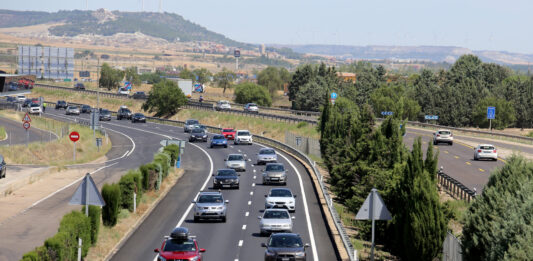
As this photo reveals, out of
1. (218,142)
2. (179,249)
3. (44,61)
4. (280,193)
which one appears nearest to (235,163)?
(280,193)

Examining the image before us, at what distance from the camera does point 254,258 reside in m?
28.1

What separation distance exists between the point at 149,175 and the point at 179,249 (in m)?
19.3

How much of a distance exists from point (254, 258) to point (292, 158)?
1621 inches

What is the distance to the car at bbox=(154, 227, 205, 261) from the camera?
25016mm

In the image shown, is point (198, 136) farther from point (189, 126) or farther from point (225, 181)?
point (225, 181)

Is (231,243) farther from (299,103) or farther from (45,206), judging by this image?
(299,103)

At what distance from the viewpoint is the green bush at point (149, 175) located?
4284cm

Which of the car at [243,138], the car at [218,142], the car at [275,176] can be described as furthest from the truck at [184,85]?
the car at [275,176]

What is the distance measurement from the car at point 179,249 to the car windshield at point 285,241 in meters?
2.72

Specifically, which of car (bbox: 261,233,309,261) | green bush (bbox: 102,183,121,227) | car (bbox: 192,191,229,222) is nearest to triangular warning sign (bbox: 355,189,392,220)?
car (bbox: 261,233,309,261)

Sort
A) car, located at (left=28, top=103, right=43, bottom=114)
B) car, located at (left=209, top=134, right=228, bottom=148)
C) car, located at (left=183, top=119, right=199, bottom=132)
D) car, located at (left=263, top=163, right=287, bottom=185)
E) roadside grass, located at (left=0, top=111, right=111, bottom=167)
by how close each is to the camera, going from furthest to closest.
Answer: car, located at (left=28, top=103, right=43, bottom=114), car, located at (left=183, top=119, right=199, bottom=132), car, located at (left=209, top=134, right=228, bottom=148), roadside grass, located at (left=0, top=111, right=111, bottom=167), car, located at (left=263, top=163, right=287, bottom=185)

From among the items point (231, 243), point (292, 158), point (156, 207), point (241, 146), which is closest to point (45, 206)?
point (156, 207)

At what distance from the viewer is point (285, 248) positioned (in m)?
25.9

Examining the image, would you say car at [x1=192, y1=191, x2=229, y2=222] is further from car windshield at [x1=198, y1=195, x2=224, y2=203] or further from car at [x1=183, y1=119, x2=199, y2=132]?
car at [x1=183, y1=119, x2=199, y2=132]
